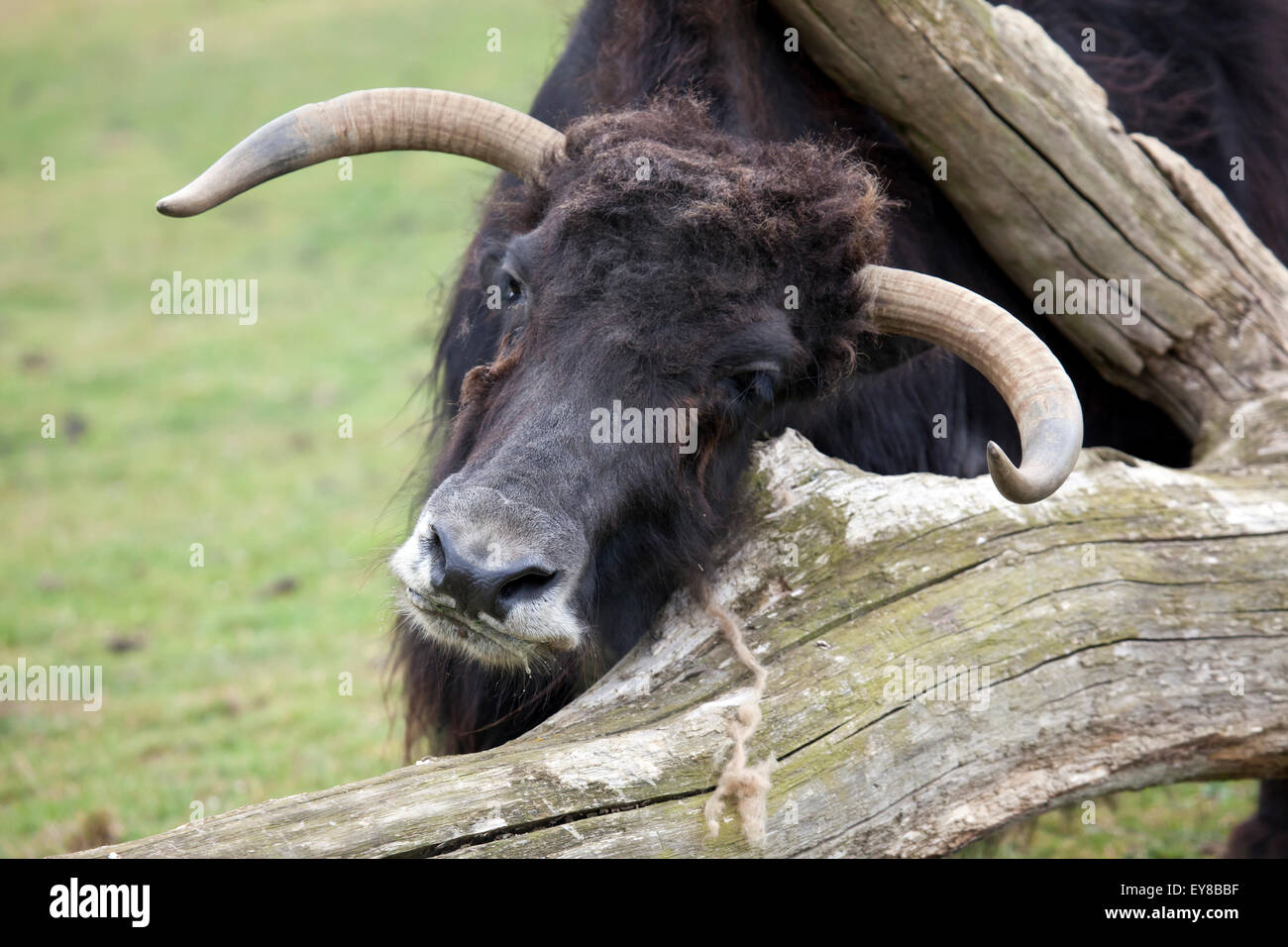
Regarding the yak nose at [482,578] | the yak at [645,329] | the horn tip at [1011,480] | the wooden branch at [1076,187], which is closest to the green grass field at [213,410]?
the yak at [645,329]

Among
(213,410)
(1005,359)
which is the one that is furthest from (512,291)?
(213,410)

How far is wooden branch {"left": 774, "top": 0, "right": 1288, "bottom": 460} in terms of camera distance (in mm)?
3996

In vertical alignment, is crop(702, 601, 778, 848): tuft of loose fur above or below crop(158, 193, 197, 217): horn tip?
below

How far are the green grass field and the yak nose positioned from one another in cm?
99

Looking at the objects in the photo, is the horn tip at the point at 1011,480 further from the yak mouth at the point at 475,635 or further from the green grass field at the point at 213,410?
the green grass field at the point at 213,410

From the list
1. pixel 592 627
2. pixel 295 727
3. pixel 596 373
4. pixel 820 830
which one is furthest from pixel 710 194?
pixel 295 727

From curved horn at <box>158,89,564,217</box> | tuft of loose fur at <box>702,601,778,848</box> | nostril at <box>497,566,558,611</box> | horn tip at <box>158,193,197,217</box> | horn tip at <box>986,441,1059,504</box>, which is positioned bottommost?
tuft of loose fur at <box>702,601,778,848</box>

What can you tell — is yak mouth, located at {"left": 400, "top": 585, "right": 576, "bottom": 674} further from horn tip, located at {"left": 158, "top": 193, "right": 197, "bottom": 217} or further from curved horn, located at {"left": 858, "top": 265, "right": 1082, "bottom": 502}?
horn tip, located at {"left": 158, "top": 193, "right": 197, "bottom": 217}

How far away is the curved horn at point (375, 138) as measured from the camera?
3.46 m

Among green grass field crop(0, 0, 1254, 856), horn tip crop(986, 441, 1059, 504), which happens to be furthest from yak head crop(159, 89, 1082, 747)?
green grass field crop(0, 0, 1254, 856)

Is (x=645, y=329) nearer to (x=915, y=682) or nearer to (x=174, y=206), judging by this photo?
(x=915, y=682)

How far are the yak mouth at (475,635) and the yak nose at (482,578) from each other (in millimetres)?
31

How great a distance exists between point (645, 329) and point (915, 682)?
116 centimetres

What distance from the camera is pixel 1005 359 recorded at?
10.0 ft
